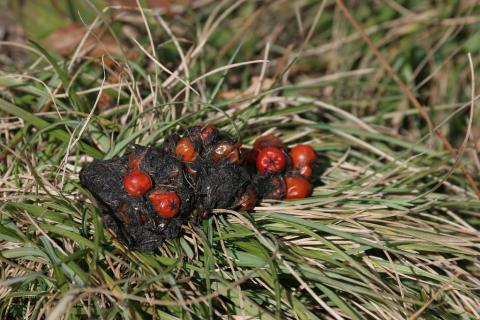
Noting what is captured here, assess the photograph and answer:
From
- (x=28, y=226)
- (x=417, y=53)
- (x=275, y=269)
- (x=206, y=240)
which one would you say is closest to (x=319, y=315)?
(x=275, y=269)

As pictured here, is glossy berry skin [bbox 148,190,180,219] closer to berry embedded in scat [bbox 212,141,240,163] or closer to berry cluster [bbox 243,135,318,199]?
berry embedded in scat [bbox 212,141,240,163]

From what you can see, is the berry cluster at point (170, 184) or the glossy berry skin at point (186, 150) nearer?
the berry cluster at point (170, 184)

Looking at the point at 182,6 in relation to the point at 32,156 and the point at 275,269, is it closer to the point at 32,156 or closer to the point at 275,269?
the point at 32,156

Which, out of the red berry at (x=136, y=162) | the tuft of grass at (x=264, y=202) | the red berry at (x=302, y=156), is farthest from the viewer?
the red berry at (x=302, y=156)

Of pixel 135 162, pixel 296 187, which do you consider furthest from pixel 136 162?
pixel 296 187

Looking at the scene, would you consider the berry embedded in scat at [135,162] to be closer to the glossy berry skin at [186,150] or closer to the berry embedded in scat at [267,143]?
the glossy berry skin at [186,150]

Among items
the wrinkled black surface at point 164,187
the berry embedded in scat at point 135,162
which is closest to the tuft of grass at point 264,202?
the wrinkled black surface at point 164,187

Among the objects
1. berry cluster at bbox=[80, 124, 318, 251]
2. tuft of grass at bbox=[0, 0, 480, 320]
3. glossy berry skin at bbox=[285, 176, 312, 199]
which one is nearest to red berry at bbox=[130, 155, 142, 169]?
berry cluster at bbox=[80, 124, 318, 251]
